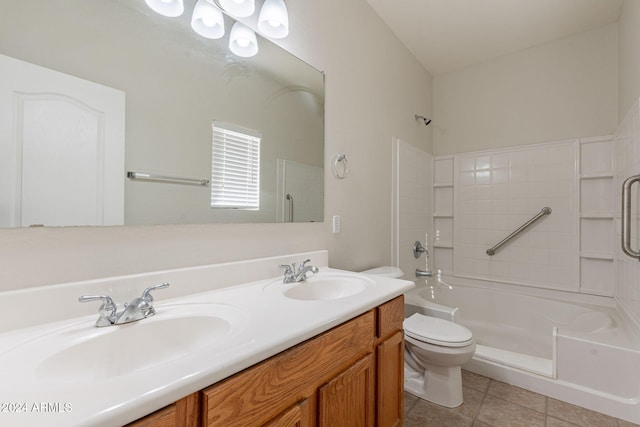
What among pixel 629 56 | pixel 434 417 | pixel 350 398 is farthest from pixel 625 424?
pixel 629 56

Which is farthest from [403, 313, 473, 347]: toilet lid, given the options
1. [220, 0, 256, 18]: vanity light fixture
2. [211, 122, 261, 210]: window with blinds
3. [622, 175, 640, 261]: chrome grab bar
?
[220, 0, 256, 18]: vanity light fixture

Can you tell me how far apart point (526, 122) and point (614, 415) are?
2253 millimetres

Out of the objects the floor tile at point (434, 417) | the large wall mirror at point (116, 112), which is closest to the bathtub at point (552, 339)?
the floor tile at point (434, 417)

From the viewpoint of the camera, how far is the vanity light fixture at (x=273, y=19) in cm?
136

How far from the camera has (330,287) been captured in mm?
1403

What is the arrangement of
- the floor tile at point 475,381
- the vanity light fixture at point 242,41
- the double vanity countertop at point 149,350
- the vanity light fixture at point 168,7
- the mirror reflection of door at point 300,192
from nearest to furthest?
1. the double vanity countertop at point 149,350
2. the vanity light fixture at point 168,7
3. the vanity light fixture at point 242,41
4. the mirror reflection of door at point 300,192
5. the floor tile at point 475,381

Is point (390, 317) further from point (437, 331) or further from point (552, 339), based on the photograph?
point (552, 339)

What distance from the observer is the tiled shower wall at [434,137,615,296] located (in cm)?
232

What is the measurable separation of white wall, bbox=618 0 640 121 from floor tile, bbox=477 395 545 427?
1.96 meters

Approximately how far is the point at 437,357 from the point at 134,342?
1511 mm

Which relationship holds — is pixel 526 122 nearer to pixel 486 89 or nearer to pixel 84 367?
pixel 486 89

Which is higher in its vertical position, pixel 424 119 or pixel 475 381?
pixel 424 119

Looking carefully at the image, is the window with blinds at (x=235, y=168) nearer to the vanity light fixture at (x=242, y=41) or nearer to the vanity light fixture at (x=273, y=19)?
the vanity light fixture at (x=242, y=41)

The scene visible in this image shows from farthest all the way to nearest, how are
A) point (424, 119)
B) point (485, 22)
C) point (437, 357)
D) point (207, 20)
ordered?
point (424, 119)
point (485, 22)
point (437, 357)
point (207, 20)
